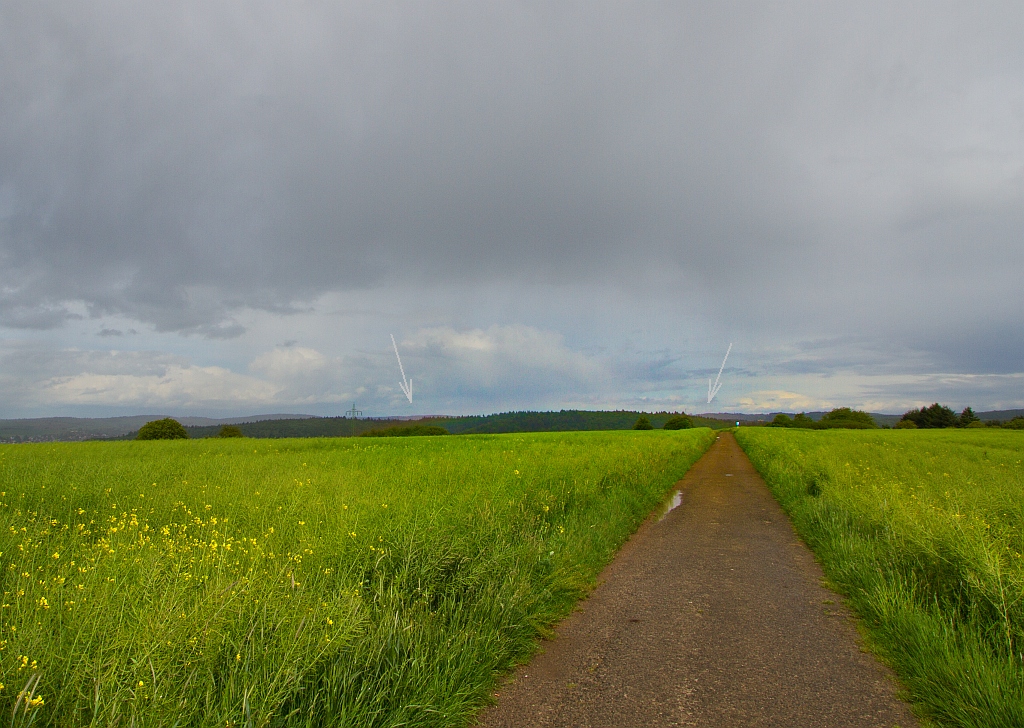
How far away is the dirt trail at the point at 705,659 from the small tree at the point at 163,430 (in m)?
74.8

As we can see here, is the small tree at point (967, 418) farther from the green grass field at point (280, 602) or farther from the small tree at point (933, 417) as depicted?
the green grass field at point (280, 602)

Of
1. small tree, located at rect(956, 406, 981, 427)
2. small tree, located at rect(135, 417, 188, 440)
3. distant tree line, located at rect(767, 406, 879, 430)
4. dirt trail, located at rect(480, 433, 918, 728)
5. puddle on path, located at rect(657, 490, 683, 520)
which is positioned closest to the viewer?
dirt trail, located at rect(480, 433, 918, 728)

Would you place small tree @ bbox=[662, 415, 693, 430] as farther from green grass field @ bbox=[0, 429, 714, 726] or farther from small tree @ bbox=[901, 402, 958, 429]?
green grass field @ bbox=[0, 429, 714, 726]

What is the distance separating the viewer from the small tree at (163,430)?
68875 mm

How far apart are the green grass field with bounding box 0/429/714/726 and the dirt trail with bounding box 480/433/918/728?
16.3 inches

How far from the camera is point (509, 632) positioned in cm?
493

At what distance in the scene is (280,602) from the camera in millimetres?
3967

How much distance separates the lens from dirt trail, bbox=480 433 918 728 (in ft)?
12.5

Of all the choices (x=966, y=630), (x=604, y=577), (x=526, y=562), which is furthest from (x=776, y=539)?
(x=526, y=562)

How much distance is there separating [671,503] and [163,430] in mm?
74413

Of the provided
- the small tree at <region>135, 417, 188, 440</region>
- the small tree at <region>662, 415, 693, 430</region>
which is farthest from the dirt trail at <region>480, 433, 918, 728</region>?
the small tree at <region>662, 415, 693, 430</region>

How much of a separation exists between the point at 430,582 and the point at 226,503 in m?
4.57

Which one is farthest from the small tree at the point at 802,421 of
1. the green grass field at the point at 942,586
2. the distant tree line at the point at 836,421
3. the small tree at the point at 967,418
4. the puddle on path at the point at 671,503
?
the green grass field at the point at 942,586

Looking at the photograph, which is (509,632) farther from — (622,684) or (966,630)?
(966,630)
